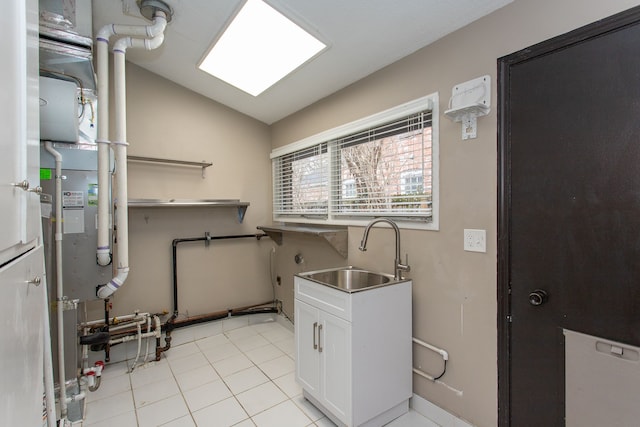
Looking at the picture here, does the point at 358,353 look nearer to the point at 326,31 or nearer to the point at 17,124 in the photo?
the point at 17,124

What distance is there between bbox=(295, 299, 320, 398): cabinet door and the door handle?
3.92 ft

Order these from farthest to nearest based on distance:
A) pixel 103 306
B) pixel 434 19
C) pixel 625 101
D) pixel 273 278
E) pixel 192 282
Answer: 1. pixel 273 278
2. pixel 192 282
3. pixel 103 306
4. pixel 434 19
5. pixel 625 101

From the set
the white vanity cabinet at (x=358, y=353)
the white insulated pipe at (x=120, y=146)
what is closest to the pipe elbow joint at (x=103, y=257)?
the white insulated pipe at (x=120, y=146)

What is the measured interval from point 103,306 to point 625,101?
3.77 meters

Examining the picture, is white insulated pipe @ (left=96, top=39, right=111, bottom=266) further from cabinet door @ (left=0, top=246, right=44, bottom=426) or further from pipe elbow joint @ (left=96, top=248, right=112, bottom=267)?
cabinet door @ (left=0, top=246, right=44, bottom=426)

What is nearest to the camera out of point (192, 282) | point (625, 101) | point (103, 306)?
point (625, 101)

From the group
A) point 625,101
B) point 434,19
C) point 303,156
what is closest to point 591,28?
point 625,101

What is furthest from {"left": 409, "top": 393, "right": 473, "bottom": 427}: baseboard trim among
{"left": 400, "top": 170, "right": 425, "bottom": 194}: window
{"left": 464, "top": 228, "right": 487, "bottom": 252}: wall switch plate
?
{"left": 400, "top": 170, "right": 425, "bottom": 194}: window

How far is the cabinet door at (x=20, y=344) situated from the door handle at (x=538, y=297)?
1882 mm

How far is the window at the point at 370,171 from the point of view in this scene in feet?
6.34

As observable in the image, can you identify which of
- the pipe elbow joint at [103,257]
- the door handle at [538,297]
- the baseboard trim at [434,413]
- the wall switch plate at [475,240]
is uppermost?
the wall switch plate at [475,240]

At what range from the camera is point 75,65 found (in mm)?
1805

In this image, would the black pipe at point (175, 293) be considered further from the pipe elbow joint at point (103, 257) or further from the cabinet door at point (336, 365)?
the cabinet door at point (336, 365)

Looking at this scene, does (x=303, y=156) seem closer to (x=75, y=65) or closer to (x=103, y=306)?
(x=75, y=65)
